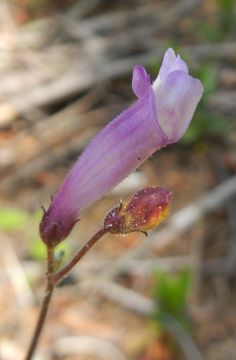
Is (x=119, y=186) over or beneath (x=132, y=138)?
beneath

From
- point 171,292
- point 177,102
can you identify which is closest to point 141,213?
point 177,102

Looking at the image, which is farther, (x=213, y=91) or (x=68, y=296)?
(x=213, y=91)

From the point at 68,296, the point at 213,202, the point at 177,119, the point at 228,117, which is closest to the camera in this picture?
the point at 177,119

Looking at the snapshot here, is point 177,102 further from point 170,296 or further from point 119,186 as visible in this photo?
point 119,186

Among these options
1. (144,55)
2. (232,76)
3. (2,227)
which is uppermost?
(2,227)

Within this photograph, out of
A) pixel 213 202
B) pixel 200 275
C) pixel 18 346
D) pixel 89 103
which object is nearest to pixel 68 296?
pixel 18 346

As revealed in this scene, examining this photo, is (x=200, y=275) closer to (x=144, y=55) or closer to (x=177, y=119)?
(x=144, y=55)

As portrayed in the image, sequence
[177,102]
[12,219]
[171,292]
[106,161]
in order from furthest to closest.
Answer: [12,219]
[171,292]
[106,161]
[177,102]
